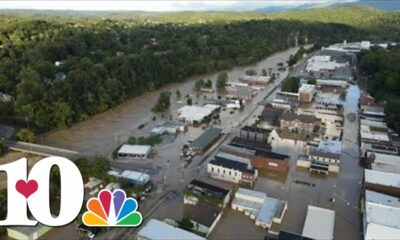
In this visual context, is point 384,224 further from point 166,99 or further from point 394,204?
point 166,99

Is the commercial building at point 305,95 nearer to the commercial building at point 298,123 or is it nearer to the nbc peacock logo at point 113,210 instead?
the commercial building at point 298,123

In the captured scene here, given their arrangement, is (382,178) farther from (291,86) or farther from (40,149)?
(291,86)

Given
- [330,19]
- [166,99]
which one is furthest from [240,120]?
[330,19]

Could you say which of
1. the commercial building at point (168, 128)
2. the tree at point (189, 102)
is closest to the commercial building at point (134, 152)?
the commercial building at point (168, 128)

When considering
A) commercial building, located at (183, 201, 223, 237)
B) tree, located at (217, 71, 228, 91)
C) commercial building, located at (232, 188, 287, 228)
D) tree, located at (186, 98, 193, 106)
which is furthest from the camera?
tree, located at (217, 71, 228, 91)

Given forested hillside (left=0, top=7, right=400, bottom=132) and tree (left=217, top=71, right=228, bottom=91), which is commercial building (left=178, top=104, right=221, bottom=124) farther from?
tree (left=217, top=71, right=228, bottom=91)

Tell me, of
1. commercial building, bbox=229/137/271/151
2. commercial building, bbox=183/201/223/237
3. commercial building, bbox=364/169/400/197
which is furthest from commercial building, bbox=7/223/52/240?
commercial building, bbox=364/169/400/197
